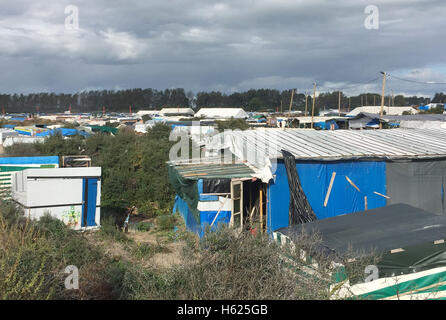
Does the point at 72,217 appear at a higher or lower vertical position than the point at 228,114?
lower

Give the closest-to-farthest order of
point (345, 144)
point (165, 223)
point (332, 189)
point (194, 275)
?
point (194, 275) → point (332, 189) → point (345, 144) → point (165, 223)

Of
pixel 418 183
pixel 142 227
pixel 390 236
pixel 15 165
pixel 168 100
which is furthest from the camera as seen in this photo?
pixel 168 100

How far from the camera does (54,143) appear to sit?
19.5m

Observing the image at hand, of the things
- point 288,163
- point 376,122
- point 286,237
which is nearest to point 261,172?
point 288,163

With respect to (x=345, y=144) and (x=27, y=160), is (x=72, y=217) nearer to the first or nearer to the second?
(x=27, y=160)

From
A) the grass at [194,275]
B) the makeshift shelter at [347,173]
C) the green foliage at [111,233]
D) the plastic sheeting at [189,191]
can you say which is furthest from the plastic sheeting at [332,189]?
the grass at [194,275]

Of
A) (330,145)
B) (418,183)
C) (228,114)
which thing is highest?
(228,114)

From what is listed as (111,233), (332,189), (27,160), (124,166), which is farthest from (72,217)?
(332,189)

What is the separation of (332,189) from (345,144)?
2.03 metres

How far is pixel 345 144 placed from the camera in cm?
1198

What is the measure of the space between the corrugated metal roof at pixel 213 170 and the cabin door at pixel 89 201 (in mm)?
2465

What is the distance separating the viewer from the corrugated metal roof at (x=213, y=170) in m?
10.2
